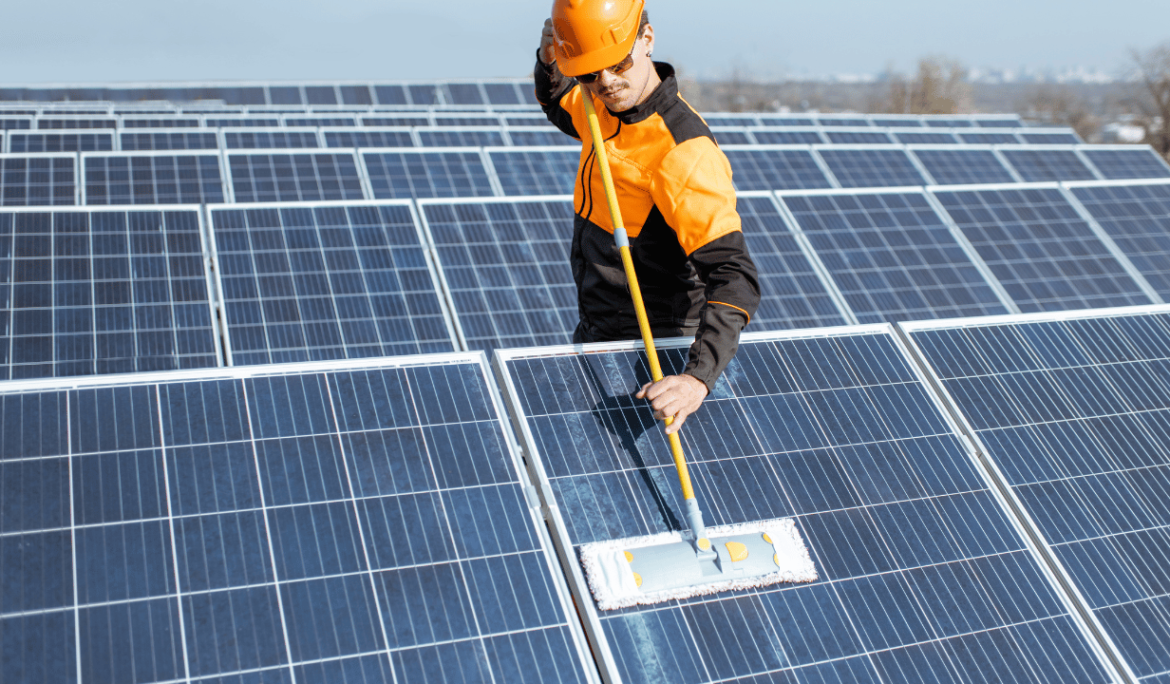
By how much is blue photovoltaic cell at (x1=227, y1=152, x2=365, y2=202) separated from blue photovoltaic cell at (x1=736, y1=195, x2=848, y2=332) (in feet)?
16.7

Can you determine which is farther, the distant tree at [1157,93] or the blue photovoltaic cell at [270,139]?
the distant tree at [1157,93]

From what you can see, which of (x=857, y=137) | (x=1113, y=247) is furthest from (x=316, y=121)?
(x=1113, y=247)

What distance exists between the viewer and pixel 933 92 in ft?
248

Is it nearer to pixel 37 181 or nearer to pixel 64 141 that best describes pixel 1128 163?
pixel 37 181

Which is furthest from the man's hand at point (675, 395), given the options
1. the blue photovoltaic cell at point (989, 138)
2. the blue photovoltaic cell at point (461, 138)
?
the blue photovoltaic cell at point (989, 138)

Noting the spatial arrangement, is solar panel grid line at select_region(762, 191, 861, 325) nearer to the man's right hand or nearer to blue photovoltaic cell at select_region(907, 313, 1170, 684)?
blue photovoltaic cell at select_region(907, 313, 1170, 684)

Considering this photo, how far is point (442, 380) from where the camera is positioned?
409 centimetres

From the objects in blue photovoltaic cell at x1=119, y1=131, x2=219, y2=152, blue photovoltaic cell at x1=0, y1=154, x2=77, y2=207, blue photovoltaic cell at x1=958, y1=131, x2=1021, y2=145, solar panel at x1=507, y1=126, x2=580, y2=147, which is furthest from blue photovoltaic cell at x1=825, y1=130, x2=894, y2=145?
blue photovoltaic cell at x1=0, y1=154, x2=77, y2=207

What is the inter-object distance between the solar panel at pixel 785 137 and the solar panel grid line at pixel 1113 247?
10.1 m

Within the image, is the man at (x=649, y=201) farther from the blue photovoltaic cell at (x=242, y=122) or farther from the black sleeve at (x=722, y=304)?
the blue photovoltaic cell at (x=242, y=122)

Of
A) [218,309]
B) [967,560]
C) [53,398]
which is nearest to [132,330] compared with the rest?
[218,309]

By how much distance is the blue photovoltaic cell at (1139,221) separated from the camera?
990 cm

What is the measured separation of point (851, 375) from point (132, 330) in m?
5.79

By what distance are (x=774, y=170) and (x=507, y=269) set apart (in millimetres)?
7530
